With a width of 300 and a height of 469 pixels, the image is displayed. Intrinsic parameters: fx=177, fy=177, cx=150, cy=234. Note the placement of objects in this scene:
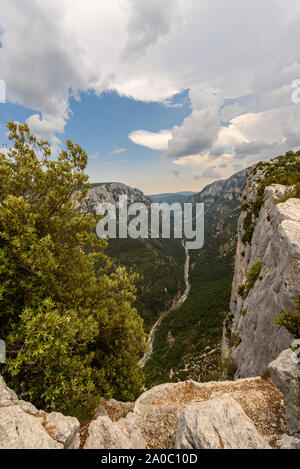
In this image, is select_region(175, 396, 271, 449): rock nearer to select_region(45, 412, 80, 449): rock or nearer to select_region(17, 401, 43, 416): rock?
select_region(45, 412, 80, 449): rock

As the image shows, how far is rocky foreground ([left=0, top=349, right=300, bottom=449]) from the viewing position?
204 inches

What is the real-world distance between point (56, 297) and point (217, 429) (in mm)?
8485

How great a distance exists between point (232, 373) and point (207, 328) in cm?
7731

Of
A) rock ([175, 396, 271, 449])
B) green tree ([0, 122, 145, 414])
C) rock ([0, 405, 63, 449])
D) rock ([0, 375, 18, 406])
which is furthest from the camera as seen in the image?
A: green tree ([0, 122, 145, 414])

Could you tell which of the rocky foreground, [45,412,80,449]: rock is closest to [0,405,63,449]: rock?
the rocky foreground

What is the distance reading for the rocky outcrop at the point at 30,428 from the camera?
4961mm

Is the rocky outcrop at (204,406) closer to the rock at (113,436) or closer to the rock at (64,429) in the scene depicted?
the rock at (113,436)

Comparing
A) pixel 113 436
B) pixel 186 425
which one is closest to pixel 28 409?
pixel 113 436

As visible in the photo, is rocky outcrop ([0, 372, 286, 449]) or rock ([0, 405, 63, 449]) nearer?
rock ([0, 405, 63, 449])

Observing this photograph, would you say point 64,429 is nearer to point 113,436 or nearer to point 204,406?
point 113,436

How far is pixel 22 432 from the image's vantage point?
5180mm
